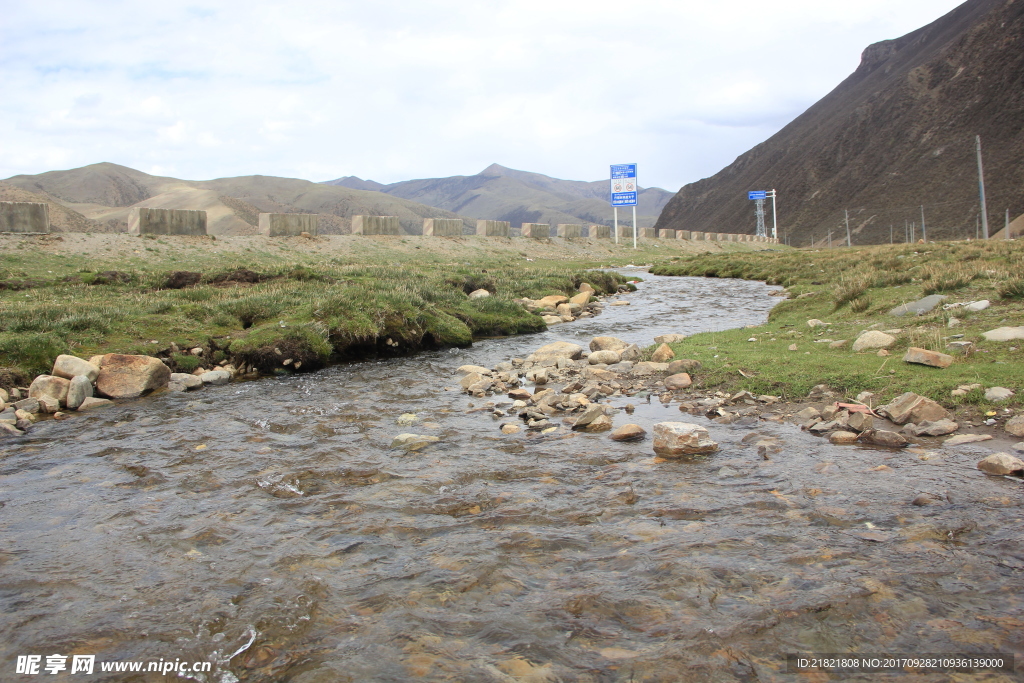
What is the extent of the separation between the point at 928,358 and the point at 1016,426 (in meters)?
2.11

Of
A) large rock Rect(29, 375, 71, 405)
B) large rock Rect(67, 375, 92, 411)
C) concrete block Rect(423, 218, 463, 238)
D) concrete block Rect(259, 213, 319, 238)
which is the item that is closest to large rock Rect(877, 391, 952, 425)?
large rock Rect(67, 375, 92, 411)

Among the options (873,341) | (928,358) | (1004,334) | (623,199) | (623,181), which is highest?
(623,181)

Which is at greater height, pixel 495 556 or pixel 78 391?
pixel 78 391

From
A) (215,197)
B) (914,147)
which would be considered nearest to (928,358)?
(215,197)

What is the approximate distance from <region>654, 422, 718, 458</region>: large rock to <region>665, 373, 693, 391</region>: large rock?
9.31 ft

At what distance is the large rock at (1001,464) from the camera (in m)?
5.36

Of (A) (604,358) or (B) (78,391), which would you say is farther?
(A) (604,358)

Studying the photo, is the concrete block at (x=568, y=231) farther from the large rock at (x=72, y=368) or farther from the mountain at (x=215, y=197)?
the large rock at (x=72, y=368)

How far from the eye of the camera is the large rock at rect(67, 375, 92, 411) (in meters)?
8.87

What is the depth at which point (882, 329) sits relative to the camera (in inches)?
421

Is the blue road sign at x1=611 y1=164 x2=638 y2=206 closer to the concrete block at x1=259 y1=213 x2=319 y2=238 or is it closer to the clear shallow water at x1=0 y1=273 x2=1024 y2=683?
the concrete block at x1=259 y1=213 x2=319 y2=238

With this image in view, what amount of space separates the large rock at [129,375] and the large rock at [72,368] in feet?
0.35

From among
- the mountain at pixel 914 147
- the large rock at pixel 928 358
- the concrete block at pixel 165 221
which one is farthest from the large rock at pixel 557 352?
the mountain at pixel 914 147

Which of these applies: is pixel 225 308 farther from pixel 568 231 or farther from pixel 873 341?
pixel 568 231
